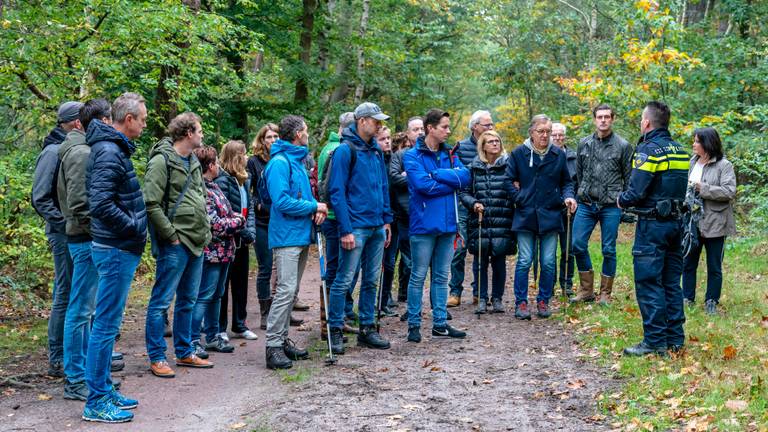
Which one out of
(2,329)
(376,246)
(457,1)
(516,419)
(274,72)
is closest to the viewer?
(516,419)

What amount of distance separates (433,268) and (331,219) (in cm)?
126

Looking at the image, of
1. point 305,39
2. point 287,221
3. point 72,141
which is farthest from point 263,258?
point 305,39

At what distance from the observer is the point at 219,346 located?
7602 millimetres

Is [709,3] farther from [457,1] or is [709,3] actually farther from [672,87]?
[457,1]

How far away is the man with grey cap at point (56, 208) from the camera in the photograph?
6.24m

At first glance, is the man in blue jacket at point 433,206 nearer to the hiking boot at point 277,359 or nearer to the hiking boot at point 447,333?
the hiking boot at point 447,333

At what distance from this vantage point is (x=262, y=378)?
258 inches

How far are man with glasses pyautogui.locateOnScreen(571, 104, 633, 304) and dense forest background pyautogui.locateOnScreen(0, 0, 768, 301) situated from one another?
3.05 meters

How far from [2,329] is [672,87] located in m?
13.9

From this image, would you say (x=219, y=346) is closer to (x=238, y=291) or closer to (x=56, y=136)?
(x=238, y=291)

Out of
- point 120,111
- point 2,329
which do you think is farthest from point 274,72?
point 120,111

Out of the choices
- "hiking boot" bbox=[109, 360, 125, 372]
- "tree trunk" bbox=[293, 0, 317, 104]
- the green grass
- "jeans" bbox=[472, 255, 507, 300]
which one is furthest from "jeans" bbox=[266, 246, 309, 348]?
"tree trunk" bbox=[293, 0, 317, 104]

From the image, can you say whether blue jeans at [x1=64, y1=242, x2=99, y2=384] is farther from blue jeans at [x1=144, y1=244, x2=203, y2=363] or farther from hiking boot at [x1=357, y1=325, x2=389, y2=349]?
hiking boot at [x1=357, y1=325, x2=389, y2=349]

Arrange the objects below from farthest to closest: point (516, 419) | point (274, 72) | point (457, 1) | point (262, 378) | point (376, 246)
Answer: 1. point (457, 1)
2. point (274, 72)
3. point (376, 246)
4. point (262, 378)
5. point (516, 419)
